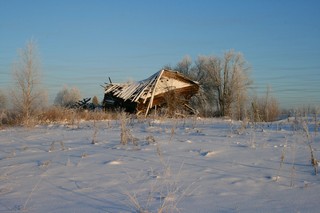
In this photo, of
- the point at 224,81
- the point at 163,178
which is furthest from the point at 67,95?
the point at 163,178

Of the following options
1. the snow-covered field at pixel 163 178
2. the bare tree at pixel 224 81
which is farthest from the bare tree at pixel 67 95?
the snow-covered field at pixel 163 178

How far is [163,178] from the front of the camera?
3.31 m

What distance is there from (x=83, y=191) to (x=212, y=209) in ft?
4.23

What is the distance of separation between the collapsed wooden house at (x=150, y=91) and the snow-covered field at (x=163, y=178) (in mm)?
12484

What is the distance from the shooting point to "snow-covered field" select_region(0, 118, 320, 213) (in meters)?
2.63

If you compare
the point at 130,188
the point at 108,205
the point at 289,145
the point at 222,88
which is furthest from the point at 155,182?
the point at 222,88

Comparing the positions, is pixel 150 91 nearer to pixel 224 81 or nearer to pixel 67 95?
pixel 224 81

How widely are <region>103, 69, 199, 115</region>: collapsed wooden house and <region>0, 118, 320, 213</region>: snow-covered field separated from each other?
41.0 feet

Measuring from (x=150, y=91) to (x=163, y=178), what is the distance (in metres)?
15.8

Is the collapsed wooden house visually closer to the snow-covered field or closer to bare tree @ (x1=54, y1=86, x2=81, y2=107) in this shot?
the snow-covered field

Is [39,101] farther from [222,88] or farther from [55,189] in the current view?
[222,88]

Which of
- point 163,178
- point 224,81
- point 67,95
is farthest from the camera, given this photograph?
point 67,95

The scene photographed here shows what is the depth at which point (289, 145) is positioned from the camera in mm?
5051

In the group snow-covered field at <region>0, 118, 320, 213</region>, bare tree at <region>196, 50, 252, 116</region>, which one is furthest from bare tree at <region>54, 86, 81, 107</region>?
snow-covered field at <region>0, 118, 320, 213</region>
